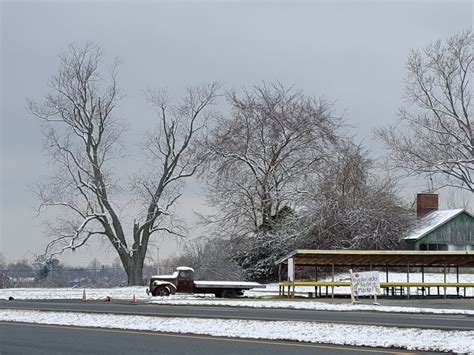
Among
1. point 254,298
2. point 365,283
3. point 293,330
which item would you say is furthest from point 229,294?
point 293,330

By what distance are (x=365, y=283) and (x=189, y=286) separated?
1251 cm

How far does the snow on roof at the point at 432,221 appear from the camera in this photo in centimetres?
5312

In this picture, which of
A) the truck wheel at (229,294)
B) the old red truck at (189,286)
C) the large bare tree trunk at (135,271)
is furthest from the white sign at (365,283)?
the large bare tree trunk at (135,271)

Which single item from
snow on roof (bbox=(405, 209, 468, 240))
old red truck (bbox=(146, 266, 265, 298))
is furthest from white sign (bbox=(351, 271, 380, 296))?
snow on roof (bbox=(405, 209, 468, 240))

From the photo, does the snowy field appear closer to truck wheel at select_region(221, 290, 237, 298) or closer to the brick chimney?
truck wheel at select_region(221, 290, 237, 298)

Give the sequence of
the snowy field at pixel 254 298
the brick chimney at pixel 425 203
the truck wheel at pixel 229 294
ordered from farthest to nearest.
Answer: the brick chimney at pixel 425 203 < the truck wheel at pixel 229 294 < the snowy field at pixel 254 298

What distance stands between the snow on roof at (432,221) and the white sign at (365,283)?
2198 centimetres

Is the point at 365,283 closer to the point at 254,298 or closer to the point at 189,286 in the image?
the point at 254,298

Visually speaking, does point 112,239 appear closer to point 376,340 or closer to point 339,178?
point 339,178

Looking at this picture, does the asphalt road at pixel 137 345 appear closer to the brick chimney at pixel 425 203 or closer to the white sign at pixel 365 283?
the white sign at pixel 365 283

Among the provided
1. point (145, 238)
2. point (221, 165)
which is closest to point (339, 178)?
point (221, 165)

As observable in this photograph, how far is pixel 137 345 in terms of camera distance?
52.9 ft

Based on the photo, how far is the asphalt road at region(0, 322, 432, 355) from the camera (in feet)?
48.6

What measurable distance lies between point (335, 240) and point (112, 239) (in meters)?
17.3
